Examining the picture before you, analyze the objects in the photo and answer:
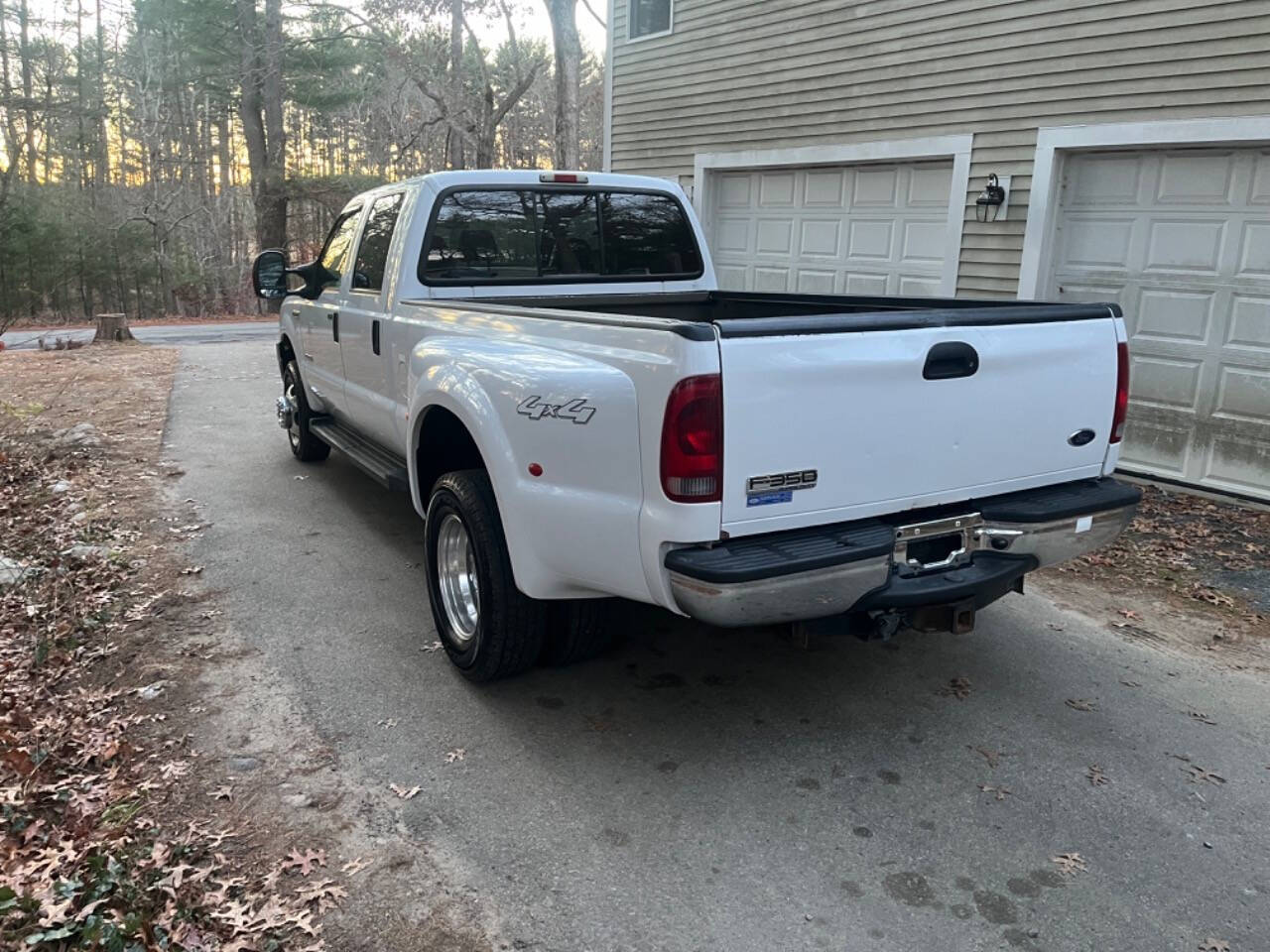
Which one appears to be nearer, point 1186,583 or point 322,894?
point 322,894

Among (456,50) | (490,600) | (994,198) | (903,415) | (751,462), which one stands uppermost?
(456,50)

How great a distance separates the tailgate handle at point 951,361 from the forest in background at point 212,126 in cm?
1770

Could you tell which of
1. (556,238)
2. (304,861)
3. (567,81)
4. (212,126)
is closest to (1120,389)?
(556,238)

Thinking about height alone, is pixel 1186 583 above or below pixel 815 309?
below

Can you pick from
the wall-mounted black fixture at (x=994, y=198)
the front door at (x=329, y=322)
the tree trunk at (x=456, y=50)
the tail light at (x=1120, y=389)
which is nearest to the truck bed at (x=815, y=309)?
the tail light at (x=1120, y=389)

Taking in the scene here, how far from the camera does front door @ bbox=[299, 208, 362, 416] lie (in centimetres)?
Result: 587

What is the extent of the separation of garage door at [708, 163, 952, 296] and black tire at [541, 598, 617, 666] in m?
4.88

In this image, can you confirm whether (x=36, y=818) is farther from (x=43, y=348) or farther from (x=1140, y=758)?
(x=43, y=348)

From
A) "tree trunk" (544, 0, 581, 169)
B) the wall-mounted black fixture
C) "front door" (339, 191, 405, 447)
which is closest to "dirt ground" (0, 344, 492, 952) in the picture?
"front door" (339, 191, 405, 447)

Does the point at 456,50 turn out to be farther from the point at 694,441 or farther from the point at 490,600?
the point at 694,441

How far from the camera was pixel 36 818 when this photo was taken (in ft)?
9.56

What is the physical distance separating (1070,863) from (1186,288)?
219 inches

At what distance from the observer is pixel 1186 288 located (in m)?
6.93

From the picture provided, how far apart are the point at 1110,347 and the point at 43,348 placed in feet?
57.5
